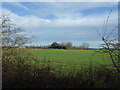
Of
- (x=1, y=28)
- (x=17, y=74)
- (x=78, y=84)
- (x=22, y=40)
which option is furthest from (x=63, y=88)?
(x=1, y=28)

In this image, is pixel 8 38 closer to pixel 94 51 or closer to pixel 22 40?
pixel 22 40

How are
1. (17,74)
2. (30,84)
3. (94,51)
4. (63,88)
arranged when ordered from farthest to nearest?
(94,51) → (17,74) → (30,84) → (63,88)

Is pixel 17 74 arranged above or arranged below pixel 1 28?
below

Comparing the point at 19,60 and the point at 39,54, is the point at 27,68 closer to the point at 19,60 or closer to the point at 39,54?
the point at 19,60

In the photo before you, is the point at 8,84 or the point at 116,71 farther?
the point at 116,71

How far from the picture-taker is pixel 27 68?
16.8 feet

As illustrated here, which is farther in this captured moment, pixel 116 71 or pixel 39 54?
pixel 39 54

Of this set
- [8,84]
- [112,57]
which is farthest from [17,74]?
[112,57]

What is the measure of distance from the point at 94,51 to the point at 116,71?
3.60 feet

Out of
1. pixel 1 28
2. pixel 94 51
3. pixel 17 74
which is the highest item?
pixel 1 28

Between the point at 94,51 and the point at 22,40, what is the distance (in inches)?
131

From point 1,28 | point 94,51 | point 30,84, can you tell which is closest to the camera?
point 30,84

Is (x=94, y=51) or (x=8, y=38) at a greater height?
(x=8, y=38)

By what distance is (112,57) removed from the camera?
4.94 m
